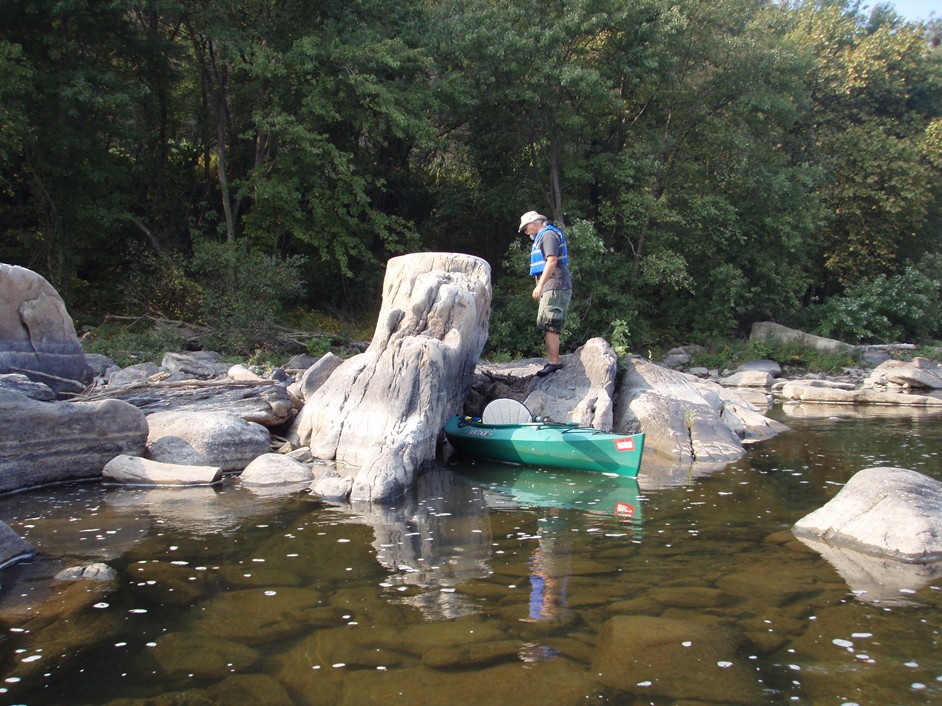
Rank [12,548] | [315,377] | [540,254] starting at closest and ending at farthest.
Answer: [12,548], [540,254], [315,377]

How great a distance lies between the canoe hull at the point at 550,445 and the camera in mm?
8641

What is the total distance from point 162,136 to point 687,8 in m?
11.8

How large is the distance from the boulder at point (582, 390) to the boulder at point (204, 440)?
11.9 feet

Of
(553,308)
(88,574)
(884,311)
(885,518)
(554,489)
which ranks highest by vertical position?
(884,311)

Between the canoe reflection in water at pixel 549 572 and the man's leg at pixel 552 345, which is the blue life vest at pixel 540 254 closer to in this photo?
the man's leg at pixel 552 345

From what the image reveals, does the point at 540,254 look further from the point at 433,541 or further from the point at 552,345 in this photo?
the point at 433,541

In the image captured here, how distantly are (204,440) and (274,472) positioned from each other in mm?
976

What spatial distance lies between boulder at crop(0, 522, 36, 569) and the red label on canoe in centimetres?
539

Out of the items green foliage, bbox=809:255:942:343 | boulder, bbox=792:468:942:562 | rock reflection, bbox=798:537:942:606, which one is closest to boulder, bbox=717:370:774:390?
green foliage, bbox=809:255:942:343

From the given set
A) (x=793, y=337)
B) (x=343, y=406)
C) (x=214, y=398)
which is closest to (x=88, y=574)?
(x=343, y=406)

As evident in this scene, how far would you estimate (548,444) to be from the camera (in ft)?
30.1

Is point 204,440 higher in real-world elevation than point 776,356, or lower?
lower

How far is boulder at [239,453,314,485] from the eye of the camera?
27.2 ft

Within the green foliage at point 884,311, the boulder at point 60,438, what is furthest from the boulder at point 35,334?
the green foliage at point 884,311
